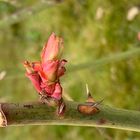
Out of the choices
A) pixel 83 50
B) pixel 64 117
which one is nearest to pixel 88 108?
pixel 64 117

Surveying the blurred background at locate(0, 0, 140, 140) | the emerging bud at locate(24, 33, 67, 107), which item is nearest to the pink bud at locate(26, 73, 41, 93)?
the emerging bud at locate(24, 33, 67, 107)

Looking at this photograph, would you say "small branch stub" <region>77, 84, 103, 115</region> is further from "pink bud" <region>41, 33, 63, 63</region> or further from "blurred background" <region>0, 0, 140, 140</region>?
"blurred background" <region>0, 0, 140, 140</region>

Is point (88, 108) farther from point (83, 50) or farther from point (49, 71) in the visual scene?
point (83, 50)

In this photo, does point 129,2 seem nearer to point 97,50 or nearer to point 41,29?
point 97,50

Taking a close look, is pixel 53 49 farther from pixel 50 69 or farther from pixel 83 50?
pixel 83 50

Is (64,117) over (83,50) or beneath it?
beneath

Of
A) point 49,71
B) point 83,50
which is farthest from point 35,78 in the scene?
point 83,50

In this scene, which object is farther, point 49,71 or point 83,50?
point 83,50
